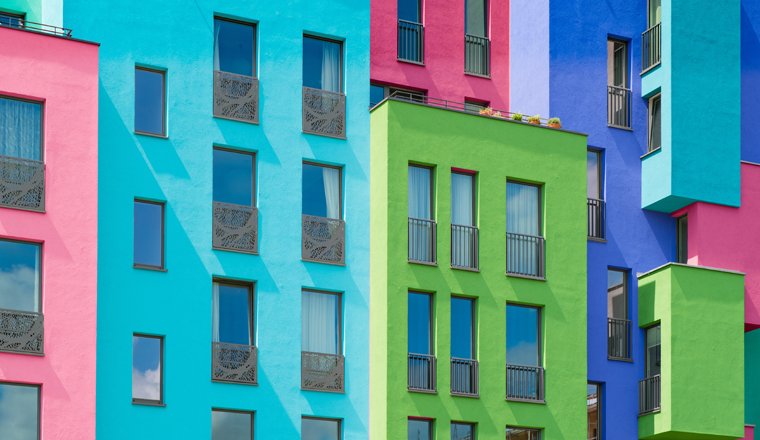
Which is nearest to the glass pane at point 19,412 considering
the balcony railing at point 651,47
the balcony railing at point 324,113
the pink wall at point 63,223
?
the pink wall at point 63,223

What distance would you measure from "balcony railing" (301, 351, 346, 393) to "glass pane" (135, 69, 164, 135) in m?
7.87

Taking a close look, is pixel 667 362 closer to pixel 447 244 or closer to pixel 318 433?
pixel 447 244

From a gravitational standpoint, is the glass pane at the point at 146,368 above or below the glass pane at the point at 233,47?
below

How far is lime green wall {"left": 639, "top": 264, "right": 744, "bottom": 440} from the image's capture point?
42.8m

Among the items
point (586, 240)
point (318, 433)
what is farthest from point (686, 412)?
point (318, 433)

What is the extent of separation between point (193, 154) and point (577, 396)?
13762 mm

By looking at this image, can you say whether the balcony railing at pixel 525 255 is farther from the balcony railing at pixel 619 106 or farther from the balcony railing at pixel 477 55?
the balcony railing at pixel 477 55

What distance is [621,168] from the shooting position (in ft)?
152

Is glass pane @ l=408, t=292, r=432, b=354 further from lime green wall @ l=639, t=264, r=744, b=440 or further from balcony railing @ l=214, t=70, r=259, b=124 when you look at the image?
lime green wall @ l=639, t=264, r=744, b=440

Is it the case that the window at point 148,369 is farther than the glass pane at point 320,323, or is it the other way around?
the glass pane at point 320,323

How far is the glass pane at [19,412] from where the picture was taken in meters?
34.8

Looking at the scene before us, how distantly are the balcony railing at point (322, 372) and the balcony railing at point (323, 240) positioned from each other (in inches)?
114

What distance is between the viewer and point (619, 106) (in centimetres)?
4731

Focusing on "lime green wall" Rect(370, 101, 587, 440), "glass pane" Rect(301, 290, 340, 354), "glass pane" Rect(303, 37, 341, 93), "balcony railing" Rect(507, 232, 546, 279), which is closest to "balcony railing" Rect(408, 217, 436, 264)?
"lime green wall" Rect(370, 101, 587, 440)
